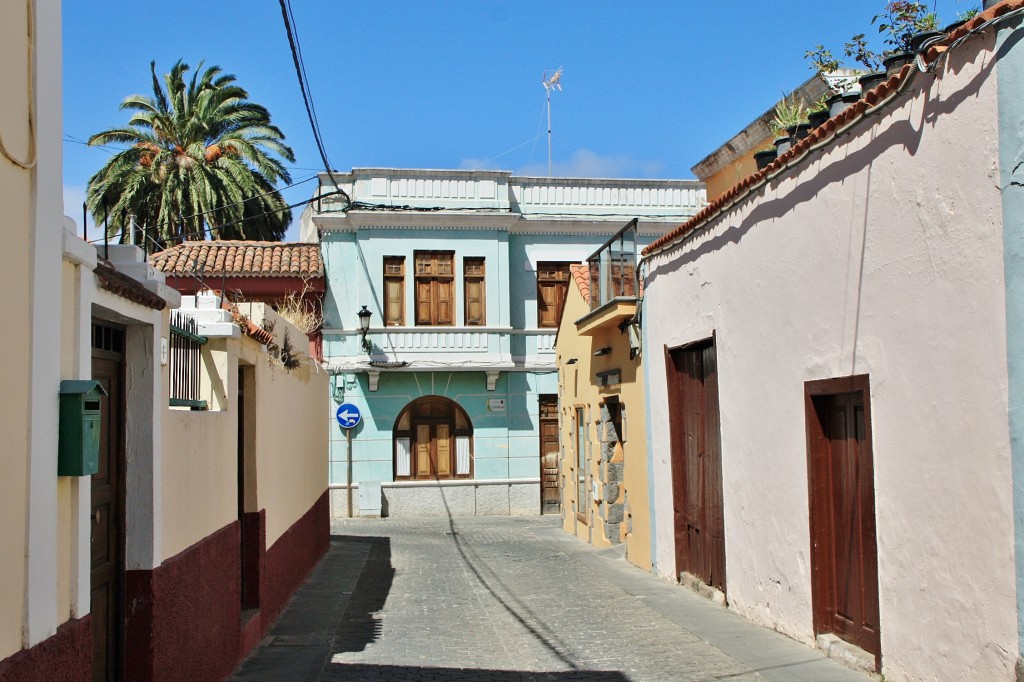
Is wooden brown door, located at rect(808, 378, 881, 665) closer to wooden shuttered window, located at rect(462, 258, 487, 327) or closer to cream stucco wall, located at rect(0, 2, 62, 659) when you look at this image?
cream stucco wall, located at rect(0, 2, 62, 659)

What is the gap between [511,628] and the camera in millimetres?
10477

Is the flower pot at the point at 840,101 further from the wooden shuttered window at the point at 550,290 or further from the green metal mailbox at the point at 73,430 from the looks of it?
the wooden shuttered window at the point at 550,290

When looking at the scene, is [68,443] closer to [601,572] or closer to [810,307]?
[810,307]

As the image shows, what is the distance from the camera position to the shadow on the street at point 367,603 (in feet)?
32.1

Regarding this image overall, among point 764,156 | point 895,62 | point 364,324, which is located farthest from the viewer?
point 364,324

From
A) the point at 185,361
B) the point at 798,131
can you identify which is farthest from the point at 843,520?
the point at 185,361

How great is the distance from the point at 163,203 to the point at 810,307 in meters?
20.0

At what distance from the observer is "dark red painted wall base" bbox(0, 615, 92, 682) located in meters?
4.03

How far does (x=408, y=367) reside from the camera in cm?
2455

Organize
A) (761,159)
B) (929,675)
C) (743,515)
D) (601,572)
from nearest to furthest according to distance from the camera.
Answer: (929,675), (743,515), (761,159), (601,572)

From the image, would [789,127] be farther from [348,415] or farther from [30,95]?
[348,415]

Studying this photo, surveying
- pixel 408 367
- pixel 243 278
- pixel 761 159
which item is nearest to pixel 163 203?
pixel 243 278

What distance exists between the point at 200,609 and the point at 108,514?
146 centimetres

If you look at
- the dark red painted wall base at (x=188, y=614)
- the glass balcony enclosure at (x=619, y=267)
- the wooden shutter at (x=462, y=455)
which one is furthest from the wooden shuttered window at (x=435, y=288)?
the dark red painted wall base at (x=188, y=614)
